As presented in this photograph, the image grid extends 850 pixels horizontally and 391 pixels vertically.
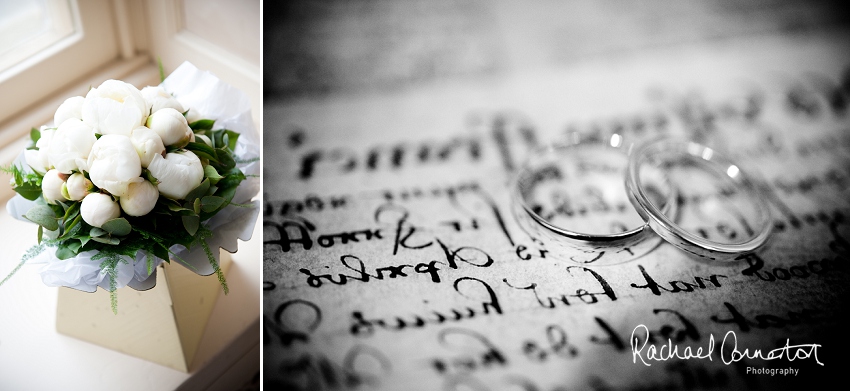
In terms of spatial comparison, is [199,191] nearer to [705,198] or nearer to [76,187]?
[76,187]

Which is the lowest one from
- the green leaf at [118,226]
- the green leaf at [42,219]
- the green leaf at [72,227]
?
the green leaf at [42,219]

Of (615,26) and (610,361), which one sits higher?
(615,26)

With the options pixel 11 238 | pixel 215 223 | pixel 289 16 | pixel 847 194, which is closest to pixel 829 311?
pixel 847 194

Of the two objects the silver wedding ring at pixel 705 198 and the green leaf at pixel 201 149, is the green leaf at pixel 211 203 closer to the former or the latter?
the green leaf at pixel 201 149

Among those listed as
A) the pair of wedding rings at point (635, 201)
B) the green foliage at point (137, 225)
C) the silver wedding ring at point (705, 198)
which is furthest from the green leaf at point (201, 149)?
the silver wedding ring at point (705, 198)

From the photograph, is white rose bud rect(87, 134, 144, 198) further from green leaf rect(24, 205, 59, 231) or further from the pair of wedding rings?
the pair of wedding rings

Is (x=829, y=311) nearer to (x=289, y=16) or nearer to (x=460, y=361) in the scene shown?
(x=460, y=361)
